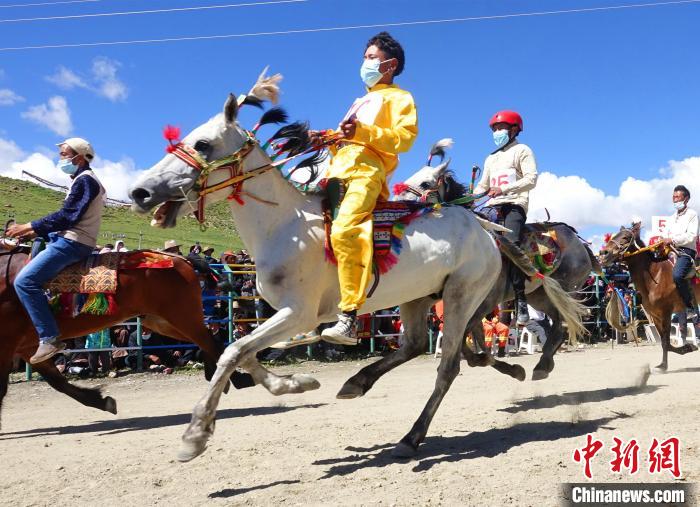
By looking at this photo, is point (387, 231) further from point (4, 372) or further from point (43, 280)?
point (4, 372)

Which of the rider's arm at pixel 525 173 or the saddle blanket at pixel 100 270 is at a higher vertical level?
the rider's arm at pixel 525 173

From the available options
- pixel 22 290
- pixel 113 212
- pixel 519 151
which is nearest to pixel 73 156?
pixel 22 290

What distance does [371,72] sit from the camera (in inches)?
204

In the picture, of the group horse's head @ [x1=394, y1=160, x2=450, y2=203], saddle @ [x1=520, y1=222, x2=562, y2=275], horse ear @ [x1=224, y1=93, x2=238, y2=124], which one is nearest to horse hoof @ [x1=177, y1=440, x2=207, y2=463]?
horse ear @ [x1=224, y1=93, x2=238, y2=124]

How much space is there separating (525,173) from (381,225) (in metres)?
2.99

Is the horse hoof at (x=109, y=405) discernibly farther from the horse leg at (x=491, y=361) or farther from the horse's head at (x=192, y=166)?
the horse leg at (x=491, y=361)

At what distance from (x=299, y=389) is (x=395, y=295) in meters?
1.04

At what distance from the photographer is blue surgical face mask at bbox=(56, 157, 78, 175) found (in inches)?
252

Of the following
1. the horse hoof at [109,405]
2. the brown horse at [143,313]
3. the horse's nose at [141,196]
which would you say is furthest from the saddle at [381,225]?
the horse hoof at [109,405]

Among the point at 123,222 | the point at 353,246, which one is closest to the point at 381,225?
the point at 353,246

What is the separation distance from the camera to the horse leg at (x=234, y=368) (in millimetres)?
3945

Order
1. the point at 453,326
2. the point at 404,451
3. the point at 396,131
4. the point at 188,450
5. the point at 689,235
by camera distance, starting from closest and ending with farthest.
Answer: the point at 188,450, the point at 404,451, the point at 396,131, the point at 453,326, the point at 689,235

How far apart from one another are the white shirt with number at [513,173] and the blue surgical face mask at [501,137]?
0.26ft

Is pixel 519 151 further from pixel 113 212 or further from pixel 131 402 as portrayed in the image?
pixel 113 212
